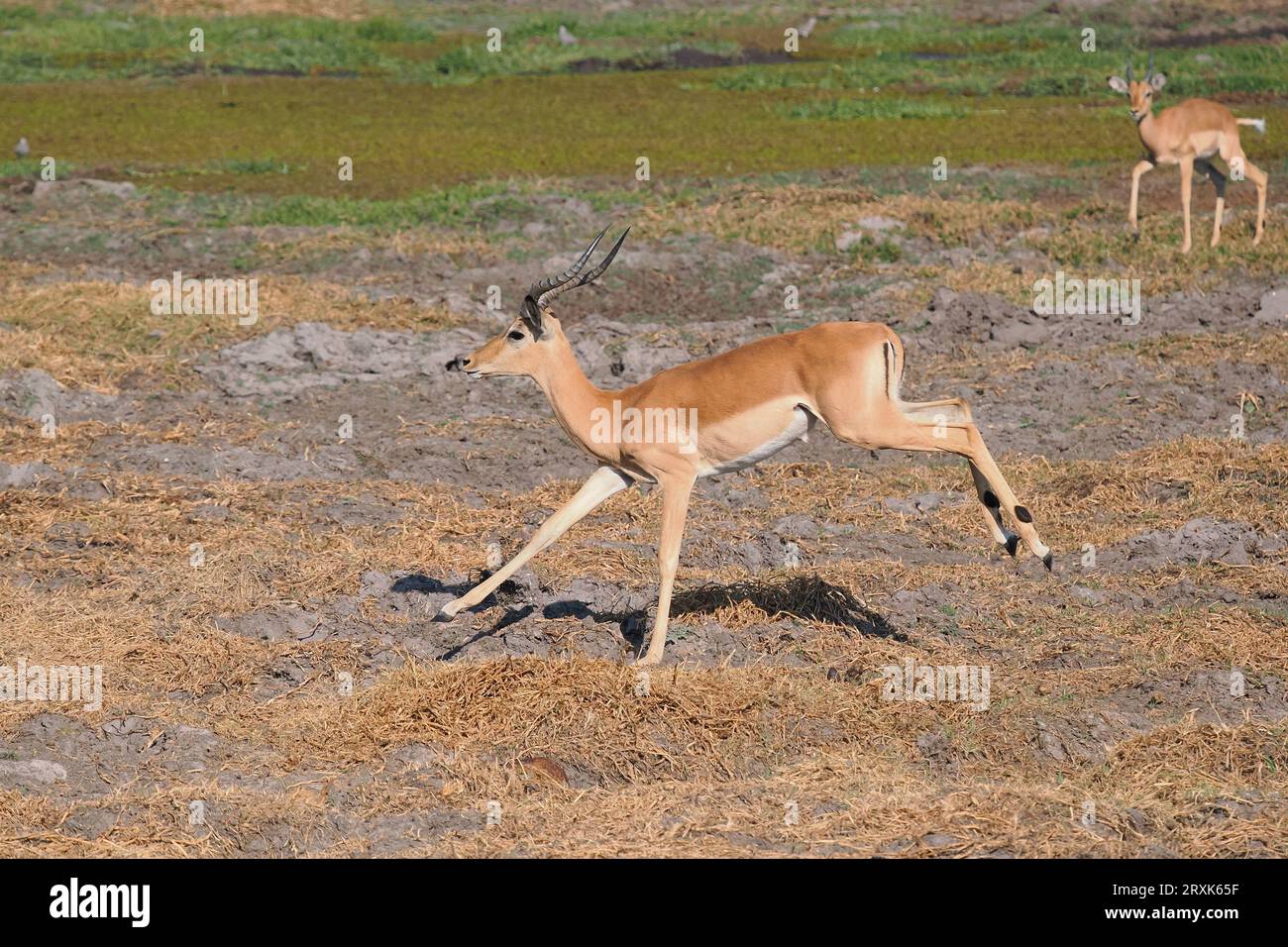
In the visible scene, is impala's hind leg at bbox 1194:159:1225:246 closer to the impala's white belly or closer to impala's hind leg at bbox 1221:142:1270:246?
impala's hind leg at bbox 1221:142:1270:246

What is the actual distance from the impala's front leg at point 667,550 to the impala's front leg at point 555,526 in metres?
0.26

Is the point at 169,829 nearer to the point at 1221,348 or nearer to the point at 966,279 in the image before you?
the point at 1221,348

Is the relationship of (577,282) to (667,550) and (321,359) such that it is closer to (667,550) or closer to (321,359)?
(667,550)

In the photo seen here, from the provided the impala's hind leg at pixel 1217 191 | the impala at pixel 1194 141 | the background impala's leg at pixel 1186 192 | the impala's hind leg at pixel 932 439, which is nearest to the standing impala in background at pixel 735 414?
the impala's hind leg at pixel 932 439

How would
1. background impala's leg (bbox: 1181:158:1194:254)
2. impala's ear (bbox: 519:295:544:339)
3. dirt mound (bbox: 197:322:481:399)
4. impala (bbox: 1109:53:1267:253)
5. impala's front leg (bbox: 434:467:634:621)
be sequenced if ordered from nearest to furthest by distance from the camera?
impala's front leg (bbox: 434:467:634:621)
impala's ear (bbox: 519:295:544:339)
dirt mound (bbox: 197:322:481:399)
background impala's leg (bbox: 1181:158:1194:254)
impala (bbox: 1109:53:1267:253)

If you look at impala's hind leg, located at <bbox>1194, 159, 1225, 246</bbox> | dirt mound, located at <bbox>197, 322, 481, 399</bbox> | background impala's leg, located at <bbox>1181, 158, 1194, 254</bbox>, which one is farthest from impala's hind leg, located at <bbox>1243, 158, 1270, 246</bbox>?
dirt mound, located at <bbox>197, 322, 481, 399</bbox>

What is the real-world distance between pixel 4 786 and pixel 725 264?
35.2 feet

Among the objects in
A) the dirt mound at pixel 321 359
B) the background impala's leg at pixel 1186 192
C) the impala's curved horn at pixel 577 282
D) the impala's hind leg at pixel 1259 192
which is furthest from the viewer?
the impala's hind leg at pixel 1259 192

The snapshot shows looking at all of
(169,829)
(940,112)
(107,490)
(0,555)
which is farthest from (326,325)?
(940,112)

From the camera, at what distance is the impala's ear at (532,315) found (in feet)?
25.3

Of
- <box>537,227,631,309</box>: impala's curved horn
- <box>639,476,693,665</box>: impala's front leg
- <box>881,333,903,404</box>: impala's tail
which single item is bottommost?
<box>639,476,693,665</box>: impala's front leg

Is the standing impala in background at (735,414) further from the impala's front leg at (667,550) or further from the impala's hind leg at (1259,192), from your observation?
the impala's hind leg at (1259,192)

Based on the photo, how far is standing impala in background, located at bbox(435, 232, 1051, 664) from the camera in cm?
759

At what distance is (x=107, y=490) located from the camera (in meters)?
10.6
